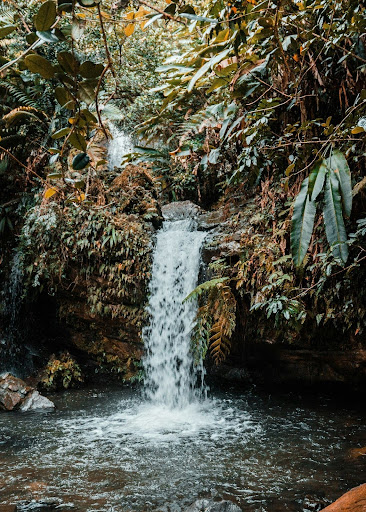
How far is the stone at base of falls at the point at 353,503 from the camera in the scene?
1.93 meters

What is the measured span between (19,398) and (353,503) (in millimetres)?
4828

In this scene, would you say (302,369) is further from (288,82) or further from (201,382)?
(288,82)

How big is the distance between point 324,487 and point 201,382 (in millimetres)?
3291

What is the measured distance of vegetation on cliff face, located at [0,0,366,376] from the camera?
1802 millimetres

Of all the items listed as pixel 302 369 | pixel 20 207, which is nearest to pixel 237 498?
pixel 302 369

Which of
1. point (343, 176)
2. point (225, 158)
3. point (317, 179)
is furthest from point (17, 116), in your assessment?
point (225, 158)

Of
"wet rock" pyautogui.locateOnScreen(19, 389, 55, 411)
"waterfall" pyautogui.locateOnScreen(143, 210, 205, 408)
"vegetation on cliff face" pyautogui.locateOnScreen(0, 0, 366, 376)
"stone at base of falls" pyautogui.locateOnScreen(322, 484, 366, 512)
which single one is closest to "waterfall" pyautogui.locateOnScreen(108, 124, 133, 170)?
"vegetation on cliff face" pyautogui.locateOnScreen(0, 0, 366, 376)

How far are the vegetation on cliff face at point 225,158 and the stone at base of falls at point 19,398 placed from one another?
1588mm

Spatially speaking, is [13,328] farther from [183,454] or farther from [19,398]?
[183,454]

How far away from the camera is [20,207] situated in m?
7.55

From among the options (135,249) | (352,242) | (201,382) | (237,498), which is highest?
(135,249)

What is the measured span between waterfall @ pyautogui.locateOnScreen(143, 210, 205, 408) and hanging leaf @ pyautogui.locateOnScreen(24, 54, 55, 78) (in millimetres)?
4806

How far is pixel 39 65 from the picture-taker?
48.9 inches

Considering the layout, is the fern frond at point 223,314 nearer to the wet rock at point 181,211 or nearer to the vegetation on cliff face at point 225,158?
the vegetation on cliff face at point 225,158
